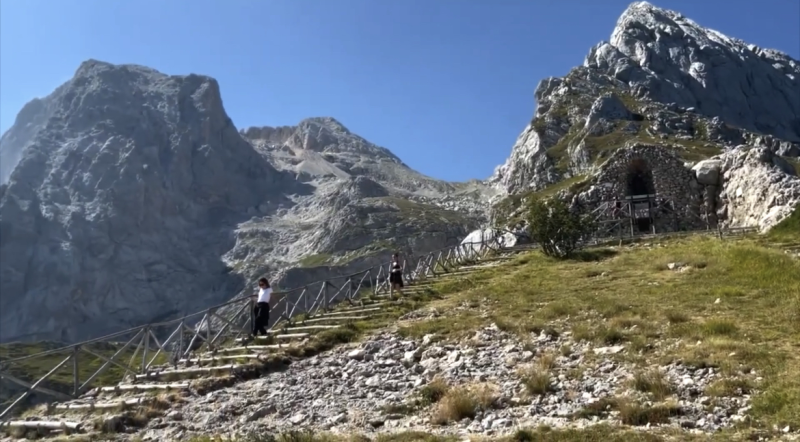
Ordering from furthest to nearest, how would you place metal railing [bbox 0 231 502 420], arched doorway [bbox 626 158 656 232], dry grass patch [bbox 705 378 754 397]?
arched doorway [bbox 626 158 656 232] → metal railing [bbox 0 231 502 420] → dry grass patch [bbox 705 378 754 397]

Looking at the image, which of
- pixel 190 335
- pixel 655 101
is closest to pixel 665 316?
pixel 190 335

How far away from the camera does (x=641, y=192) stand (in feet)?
206

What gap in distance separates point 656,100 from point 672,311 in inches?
5026

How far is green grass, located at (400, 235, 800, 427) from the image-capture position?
35.0ft

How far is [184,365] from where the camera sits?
1883 cm

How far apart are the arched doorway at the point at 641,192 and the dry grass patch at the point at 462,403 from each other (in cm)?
4897

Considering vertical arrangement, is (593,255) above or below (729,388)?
above

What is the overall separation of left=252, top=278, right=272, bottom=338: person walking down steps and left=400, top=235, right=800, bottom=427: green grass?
533 centimetres

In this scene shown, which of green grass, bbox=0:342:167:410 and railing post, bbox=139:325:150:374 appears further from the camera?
green grass, bbox=0:342:167:410

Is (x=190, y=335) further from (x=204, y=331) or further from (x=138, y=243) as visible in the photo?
(x=138, y=243)

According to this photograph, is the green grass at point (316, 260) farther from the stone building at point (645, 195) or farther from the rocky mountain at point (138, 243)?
the stone building at point (645, 195)

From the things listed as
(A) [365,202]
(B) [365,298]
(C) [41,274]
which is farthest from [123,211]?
(B) [365,298]

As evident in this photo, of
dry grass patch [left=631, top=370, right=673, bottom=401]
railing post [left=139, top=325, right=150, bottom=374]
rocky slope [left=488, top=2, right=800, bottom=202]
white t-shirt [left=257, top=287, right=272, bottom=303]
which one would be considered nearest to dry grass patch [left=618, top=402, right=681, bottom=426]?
dry grass patch [left=631, top=370, right=673, bottom=401]

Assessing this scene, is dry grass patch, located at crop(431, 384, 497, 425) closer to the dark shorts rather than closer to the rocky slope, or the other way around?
the dark shorts
